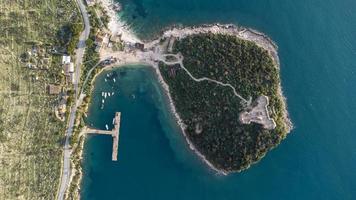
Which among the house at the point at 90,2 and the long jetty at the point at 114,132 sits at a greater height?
the house at the point at 90,2

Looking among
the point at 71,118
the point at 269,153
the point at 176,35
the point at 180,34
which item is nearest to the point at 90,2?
the point at 176,35

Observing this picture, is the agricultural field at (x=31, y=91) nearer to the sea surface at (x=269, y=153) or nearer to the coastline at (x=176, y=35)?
the coastline at (x=176, y=35)

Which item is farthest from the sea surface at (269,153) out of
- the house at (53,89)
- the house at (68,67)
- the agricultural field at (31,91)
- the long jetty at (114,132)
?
the agricultural field at (31,91)

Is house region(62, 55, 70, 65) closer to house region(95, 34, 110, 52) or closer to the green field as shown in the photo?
house region(95, 34, 110, 52)

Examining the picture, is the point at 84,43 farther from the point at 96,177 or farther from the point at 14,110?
the point at 96,177

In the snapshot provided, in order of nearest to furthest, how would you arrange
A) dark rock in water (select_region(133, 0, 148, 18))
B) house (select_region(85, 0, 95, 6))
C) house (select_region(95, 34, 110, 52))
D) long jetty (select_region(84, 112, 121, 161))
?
1. house (select_region(95, 34, 110, 52))
2. house (select_region(85, 0, 95, 6))
3. long jetty (select_region(84, 112, 121, 161))
4. dark rock in water (select_region(133, 0, 148, 18))

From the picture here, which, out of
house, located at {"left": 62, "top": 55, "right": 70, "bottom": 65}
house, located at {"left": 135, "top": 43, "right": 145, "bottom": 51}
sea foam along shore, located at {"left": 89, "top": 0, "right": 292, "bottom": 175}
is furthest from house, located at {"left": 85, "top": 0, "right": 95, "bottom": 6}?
house, located at {"left": 135, "top": 43, "right": 145, "bottom": 51}

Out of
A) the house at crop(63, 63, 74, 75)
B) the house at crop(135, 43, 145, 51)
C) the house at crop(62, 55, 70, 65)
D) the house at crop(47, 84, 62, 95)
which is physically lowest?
the house at crop(47, 84, 62, 95)
